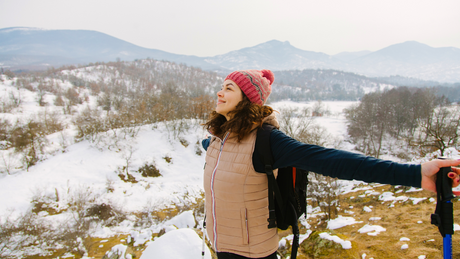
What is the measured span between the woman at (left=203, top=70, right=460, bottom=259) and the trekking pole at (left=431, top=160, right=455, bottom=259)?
1.47 feet

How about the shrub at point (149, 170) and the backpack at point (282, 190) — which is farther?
the shrub at point (149, 170)

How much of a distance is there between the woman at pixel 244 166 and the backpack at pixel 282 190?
5 cm

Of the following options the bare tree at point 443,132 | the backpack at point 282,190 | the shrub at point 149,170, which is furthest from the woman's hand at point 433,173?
the shrub at point 149,170

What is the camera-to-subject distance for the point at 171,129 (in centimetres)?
3058

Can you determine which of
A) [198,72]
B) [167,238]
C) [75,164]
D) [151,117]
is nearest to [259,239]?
[167,238]

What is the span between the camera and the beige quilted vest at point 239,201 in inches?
59.7

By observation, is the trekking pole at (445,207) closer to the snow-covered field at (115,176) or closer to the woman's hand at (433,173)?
the woman's hand at (433,173)

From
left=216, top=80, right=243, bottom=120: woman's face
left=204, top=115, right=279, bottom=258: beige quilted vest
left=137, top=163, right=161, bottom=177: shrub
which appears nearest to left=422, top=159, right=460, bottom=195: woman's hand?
left=204, top=115, right=279, bottom=258: beige quilted vest

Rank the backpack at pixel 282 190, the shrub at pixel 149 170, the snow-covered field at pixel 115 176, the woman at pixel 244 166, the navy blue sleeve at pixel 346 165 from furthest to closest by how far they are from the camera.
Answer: the shrub at pixel 149 170 < the snow-covered field at pixel 115 176 < the backpack at pixel 282 190 < the woman at pixel 244 166 < the navy blue sleeve at pixel 346 165

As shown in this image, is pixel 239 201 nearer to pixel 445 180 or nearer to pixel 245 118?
pixel 245 118

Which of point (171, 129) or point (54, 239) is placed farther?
point (171, 129)

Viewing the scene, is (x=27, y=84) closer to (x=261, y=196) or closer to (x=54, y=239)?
(x=54, y=239)

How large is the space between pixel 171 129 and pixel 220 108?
3016 centimetres

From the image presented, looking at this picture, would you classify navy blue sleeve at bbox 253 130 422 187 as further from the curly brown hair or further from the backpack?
the curly brown hair
